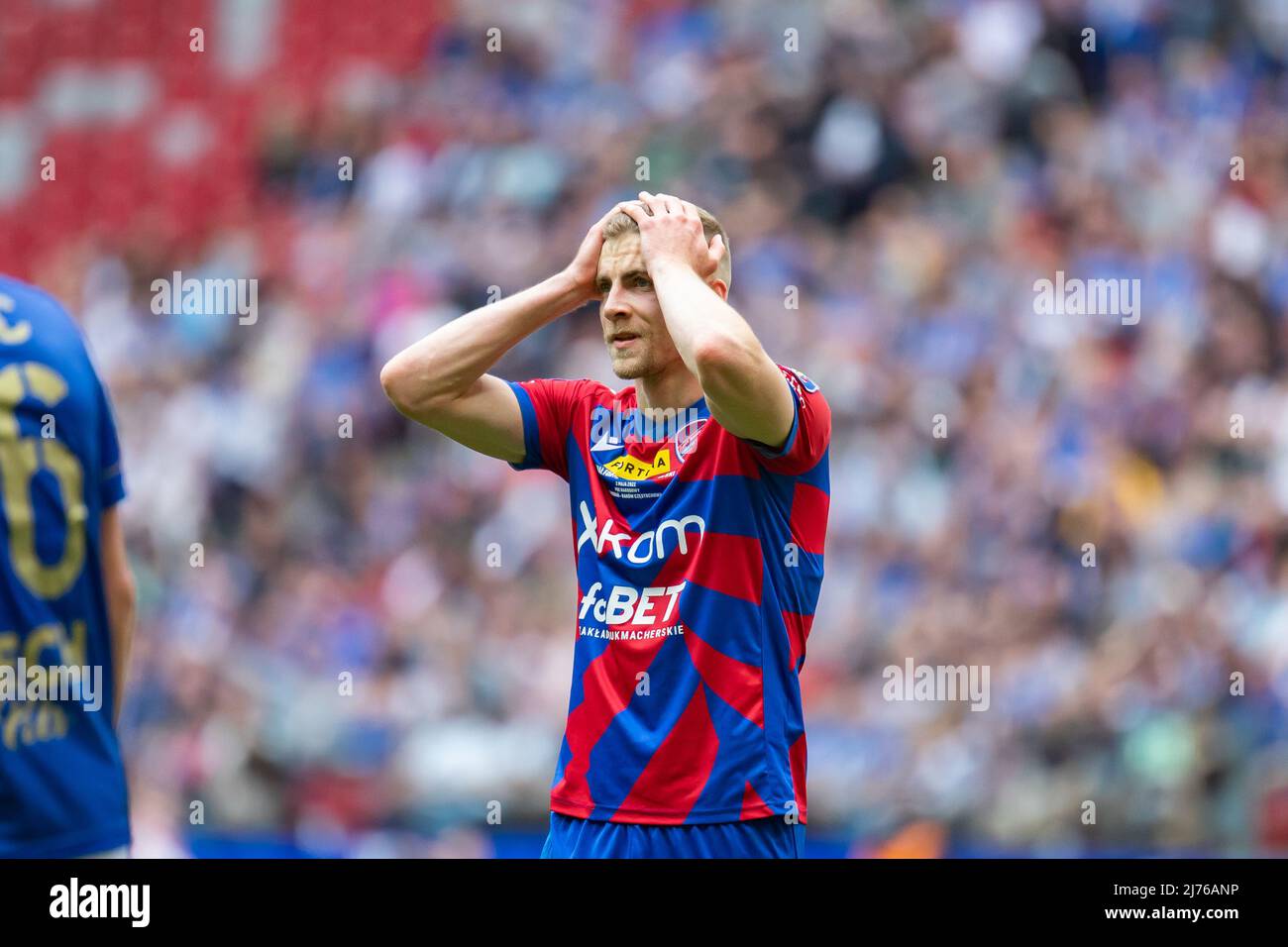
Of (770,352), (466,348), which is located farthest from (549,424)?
(770,352)

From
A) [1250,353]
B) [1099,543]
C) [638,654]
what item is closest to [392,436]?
[1099,543]

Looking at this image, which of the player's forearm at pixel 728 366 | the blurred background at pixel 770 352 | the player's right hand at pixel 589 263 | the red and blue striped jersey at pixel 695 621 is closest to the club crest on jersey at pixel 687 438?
the red and blue striped jersey at pixel 695 621

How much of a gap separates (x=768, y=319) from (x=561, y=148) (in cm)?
193

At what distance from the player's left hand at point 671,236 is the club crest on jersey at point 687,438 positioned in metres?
0.40

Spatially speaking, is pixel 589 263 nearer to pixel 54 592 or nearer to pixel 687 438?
pixel 687 438

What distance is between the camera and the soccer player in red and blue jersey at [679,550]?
12.7 ft

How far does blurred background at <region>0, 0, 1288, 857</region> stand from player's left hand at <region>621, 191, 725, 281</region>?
15.0ft

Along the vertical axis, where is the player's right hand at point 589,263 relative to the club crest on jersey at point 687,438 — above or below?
above

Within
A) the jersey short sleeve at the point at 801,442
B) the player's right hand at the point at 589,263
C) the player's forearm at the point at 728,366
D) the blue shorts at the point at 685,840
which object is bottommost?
the blue shorts at the point at 685,840

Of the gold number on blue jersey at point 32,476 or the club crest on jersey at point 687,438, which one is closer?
the gold number on blue jersey at point 32,476

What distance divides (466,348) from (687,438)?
0.66m

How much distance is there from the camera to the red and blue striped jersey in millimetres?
3877

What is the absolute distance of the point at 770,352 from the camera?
29.8 ft

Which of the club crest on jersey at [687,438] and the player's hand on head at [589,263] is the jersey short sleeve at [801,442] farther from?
the player's hand on head at [589,263]
